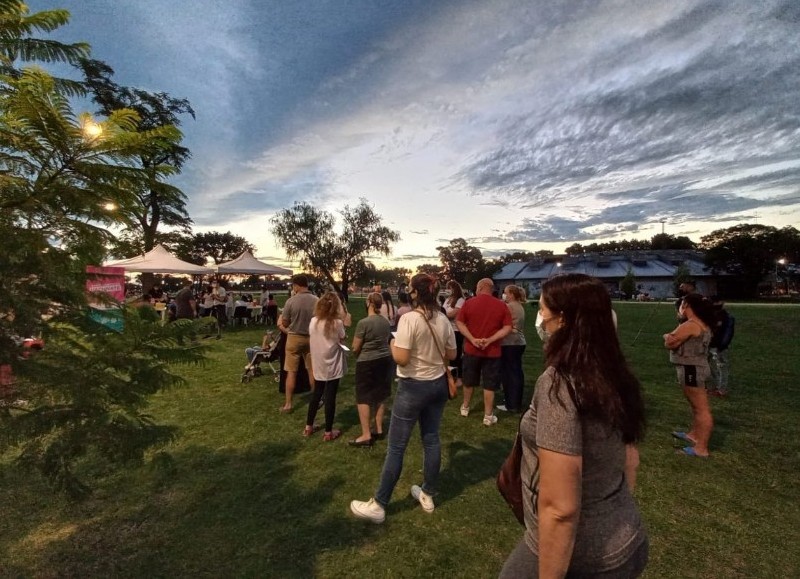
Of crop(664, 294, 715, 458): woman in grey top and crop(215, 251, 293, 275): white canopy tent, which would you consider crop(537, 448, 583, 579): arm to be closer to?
crop(664, 294, 715, 458): woman in grey top

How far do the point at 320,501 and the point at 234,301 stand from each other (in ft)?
56.6

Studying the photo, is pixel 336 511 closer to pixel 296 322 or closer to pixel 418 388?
pixel 418 388

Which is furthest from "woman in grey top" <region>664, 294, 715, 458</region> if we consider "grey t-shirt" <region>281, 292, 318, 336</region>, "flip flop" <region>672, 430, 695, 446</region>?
"grey t-shirt" <region>281, 292, 318, 336</region>

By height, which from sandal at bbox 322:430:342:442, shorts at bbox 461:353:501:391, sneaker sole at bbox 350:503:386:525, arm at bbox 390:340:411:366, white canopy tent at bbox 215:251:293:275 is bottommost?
sneaker sole at bbox 350:503:386:525

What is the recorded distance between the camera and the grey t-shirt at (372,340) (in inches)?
198

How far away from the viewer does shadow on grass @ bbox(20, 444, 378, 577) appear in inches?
117

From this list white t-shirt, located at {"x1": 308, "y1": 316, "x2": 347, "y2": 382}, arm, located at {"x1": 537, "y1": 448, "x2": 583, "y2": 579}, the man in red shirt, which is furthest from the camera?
the man in red shirt

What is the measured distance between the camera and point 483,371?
6.02 meters

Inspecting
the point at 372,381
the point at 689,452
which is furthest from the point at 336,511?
the point at 689,452

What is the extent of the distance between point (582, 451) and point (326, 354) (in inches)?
160

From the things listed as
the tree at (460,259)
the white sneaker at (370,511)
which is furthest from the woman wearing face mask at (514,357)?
the tree at (460,259)

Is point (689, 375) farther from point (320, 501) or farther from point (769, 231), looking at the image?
point (769, 231)

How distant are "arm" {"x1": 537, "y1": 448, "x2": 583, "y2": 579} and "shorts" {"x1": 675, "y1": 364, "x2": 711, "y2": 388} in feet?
14.7

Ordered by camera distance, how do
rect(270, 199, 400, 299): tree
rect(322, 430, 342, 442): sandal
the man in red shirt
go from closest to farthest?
1. rect(322, 430, 342, 442): sandal
2. the man in red shirt
3. rect(270, 199, 400, 299): tree
